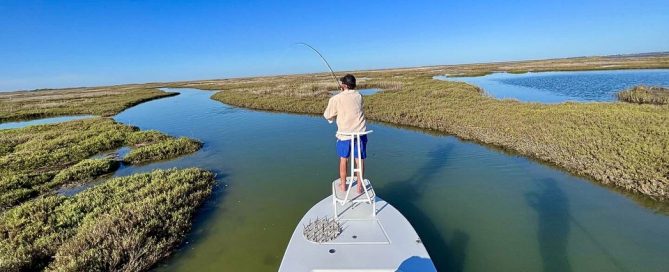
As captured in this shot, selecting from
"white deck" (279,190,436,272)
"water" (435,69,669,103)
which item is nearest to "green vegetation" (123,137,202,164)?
"white deck" (279,190,436,272)

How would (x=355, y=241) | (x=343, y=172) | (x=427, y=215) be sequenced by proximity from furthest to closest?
(x=427, y=215), (x=343, y=172), (x=355, y=241)

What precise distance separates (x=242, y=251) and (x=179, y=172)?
611 cm

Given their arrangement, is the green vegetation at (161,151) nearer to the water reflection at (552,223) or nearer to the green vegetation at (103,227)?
the green vegetation at (103,227)

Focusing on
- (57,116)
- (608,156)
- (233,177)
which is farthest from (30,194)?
(57,116)

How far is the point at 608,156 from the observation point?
1034 cm

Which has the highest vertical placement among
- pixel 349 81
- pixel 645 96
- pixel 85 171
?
pixel 349 81

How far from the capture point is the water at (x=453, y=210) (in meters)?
6.32

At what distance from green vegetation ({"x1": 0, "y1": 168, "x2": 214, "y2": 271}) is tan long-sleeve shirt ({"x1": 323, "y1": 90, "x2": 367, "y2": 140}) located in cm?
489

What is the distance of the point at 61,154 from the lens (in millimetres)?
15125

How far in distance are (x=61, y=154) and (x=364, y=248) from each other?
17.2 meters

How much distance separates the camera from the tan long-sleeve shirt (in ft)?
19.7

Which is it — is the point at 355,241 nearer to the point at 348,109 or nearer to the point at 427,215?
the point at 348,109

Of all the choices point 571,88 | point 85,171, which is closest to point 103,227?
point 85,171

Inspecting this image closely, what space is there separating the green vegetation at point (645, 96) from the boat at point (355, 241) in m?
27.4
